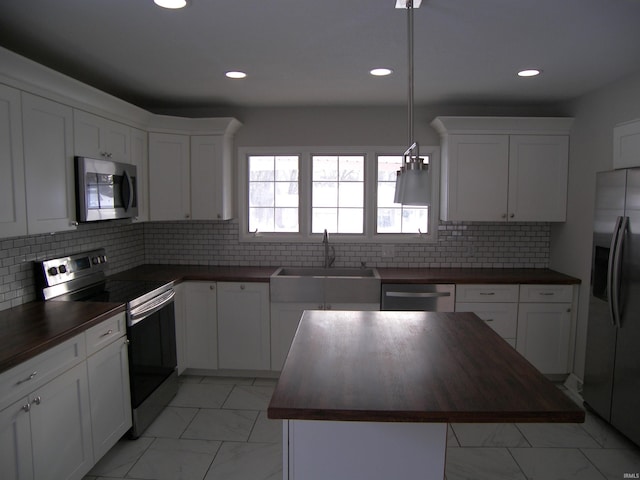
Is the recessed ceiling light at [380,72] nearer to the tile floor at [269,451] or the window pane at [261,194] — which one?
the window pane at [261,194]

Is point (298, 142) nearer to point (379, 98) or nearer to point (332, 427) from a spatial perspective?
point (379, 98)

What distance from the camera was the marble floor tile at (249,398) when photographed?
130 inches

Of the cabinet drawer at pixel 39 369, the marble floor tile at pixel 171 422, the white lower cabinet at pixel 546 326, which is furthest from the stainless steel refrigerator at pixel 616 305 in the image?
the cabinet drawer at pixel 39 369

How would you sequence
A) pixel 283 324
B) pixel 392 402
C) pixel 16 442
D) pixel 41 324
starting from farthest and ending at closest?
pixel 283 324, pixel 41 324, pixel 16 442, pixel 392 402

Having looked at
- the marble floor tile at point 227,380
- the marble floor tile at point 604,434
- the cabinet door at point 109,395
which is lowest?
the marble floor tile at point 604,434

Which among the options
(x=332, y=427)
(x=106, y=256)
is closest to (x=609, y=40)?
(x=332, y=427)

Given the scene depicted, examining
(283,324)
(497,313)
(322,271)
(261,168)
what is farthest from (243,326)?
(497,313)

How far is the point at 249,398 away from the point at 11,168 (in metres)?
2.30

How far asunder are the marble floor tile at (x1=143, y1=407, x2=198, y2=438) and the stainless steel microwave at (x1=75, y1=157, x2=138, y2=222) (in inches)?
58.8

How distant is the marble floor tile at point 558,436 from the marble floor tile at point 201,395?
2265 mm

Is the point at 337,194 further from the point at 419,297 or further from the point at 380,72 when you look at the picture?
the point at 380,72

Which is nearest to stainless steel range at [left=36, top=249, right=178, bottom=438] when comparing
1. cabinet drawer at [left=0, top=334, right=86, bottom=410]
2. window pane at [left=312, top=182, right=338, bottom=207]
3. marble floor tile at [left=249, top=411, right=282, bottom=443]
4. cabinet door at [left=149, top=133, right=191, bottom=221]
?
cabinet drawer at [left=0, top=334, right=86, bottom=410]

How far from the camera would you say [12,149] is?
2240mm

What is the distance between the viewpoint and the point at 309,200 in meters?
4.23
